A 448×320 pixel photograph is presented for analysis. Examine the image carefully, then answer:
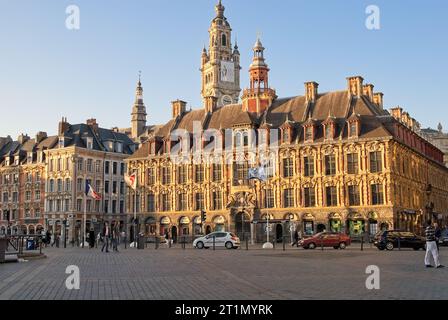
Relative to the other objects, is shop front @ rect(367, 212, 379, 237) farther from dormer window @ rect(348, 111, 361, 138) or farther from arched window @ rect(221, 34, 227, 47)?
arched window @ rect(221, 34, 227, 47)

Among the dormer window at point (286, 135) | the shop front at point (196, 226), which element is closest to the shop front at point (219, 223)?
the shop front at point (196, 226)

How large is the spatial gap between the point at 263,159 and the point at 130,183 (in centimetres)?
1901

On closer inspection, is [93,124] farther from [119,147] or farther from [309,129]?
[309,129]

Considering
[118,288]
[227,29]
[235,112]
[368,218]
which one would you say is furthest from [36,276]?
[227,29]

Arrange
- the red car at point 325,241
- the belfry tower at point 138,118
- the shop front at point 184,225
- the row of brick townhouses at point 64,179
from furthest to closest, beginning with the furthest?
1. the belfry tower at point 138,118
2. the row of brick townhouses at point 64,179
3. the shop front at point 184,225
4. the red car at point 325,241

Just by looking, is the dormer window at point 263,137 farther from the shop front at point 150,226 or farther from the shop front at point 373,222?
the shop front at point 150,226

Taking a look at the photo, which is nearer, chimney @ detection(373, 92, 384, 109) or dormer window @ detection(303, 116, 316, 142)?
dormer window @ detection(303, 116, 316, 142)

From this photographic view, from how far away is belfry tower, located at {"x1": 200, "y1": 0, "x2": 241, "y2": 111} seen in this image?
14250cm

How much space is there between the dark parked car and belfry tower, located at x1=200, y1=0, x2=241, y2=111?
103236mm

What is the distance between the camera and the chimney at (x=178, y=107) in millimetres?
76062

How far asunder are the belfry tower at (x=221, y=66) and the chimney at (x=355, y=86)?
261 feet

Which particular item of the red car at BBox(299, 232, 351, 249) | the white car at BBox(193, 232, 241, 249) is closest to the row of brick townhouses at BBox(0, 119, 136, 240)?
the white car at BBox(193, 232, 241, 249)

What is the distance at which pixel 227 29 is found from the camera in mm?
145625

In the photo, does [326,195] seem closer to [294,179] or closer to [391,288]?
[294,179]
